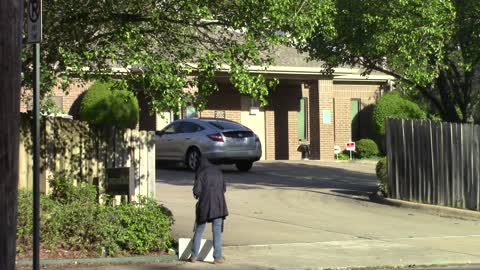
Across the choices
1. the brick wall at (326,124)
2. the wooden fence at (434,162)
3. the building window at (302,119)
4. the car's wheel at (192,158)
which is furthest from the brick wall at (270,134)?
the wooden fence at (434,162)

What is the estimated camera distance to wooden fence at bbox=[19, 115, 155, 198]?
11.4 metres

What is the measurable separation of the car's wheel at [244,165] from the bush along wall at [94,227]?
447 inches

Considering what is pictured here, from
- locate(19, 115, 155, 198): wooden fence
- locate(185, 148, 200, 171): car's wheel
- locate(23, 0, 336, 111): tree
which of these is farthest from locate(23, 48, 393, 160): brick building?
locate(23, 0, 336, 111): tree

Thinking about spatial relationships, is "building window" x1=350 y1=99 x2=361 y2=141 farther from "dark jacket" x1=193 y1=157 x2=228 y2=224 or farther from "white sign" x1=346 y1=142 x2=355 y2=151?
"dark jacket" x1=193 y1=157 x2=228 y2=224

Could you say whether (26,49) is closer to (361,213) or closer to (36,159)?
(36,159)

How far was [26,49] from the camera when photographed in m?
10.3

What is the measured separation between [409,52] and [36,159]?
→ 1089 cm

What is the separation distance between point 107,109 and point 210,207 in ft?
46.6

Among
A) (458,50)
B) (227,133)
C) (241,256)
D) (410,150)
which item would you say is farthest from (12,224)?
(227,133)

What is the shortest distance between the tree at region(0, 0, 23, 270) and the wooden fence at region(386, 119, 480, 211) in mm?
12301

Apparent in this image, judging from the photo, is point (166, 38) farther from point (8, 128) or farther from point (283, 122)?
point (283, 122)

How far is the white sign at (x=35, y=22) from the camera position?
6.73 m

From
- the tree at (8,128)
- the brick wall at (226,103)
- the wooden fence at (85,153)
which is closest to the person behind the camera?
the tree at (8,128)

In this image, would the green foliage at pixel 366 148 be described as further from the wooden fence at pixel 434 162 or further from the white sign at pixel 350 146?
the wooden fence at pixel 434 162
